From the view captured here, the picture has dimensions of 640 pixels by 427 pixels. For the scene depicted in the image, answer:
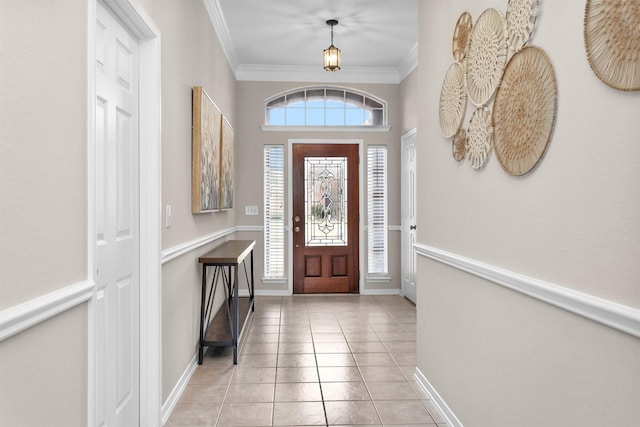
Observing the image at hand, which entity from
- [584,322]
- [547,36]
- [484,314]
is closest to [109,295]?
[484,314]

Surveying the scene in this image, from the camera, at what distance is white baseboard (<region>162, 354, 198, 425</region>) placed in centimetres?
244

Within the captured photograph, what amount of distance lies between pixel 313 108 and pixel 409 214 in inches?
75.4

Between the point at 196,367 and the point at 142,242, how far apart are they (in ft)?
4.52

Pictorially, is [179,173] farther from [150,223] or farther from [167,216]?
[150,223]

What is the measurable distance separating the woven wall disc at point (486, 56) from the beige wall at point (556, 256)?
87 mm

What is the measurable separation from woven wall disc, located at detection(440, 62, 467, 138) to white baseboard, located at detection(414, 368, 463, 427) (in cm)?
146

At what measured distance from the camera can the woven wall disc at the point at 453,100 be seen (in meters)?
2.16

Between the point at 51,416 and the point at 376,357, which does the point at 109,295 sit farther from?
the point at 376,357

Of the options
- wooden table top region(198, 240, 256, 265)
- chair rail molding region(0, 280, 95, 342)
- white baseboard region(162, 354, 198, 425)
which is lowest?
white baseboard region(162, 354, 198, 425)

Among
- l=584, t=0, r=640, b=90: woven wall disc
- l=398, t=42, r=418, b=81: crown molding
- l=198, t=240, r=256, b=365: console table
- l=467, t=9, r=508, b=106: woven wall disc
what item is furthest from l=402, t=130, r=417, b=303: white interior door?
l=584, t=0, r=640, b=90: woven wall disc

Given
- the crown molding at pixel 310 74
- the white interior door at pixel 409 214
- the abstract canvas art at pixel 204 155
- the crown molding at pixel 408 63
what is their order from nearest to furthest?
the abstract canvas art at pixel 204 155
the crown molding at pixel 408 63
the white interior door at pixel 409 214
the crown molding at pixel 310 74

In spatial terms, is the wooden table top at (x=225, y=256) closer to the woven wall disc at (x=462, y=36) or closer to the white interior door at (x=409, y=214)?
the woven wall disc at (x=462, y=36)

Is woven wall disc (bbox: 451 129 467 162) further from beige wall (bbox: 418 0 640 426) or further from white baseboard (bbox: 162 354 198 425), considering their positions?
white baseboard (bbox: 162 354 198 425)

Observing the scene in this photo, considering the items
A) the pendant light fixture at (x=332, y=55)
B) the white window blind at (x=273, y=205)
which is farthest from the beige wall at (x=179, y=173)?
the white window blind at (x=273, y=205)
